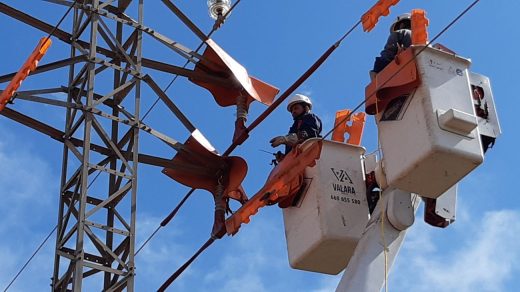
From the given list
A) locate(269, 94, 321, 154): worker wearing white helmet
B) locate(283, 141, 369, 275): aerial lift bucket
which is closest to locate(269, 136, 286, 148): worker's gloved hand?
locate(269, 94, 321, 154): worker wearing white helmet

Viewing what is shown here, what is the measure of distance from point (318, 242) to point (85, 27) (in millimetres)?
3673

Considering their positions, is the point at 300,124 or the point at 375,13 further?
the point at 300,124

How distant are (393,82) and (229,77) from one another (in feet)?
11.9

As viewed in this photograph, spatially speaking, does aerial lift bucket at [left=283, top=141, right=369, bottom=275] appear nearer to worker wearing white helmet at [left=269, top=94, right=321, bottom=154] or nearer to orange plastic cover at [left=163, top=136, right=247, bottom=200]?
worker wearing white helmet at [left=269, top=94, right=321, bottom=154]

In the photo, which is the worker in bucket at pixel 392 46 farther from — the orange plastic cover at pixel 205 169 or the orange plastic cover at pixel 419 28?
the orange plastic cover at pixel 205 169

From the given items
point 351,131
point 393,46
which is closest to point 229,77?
point 351,131

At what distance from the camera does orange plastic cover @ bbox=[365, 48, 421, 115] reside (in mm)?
11812

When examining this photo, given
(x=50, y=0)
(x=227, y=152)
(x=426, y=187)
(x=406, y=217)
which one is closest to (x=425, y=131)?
(x=426, y=187)

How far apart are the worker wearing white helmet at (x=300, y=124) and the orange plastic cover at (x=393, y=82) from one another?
4.58 ft

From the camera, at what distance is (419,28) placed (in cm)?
1217

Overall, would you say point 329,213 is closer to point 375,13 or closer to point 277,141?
point 277,141

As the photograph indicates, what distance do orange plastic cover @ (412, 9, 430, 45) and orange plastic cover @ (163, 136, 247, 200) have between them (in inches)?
128

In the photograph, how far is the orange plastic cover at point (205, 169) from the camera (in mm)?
14695

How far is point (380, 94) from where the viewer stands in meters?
12.2
